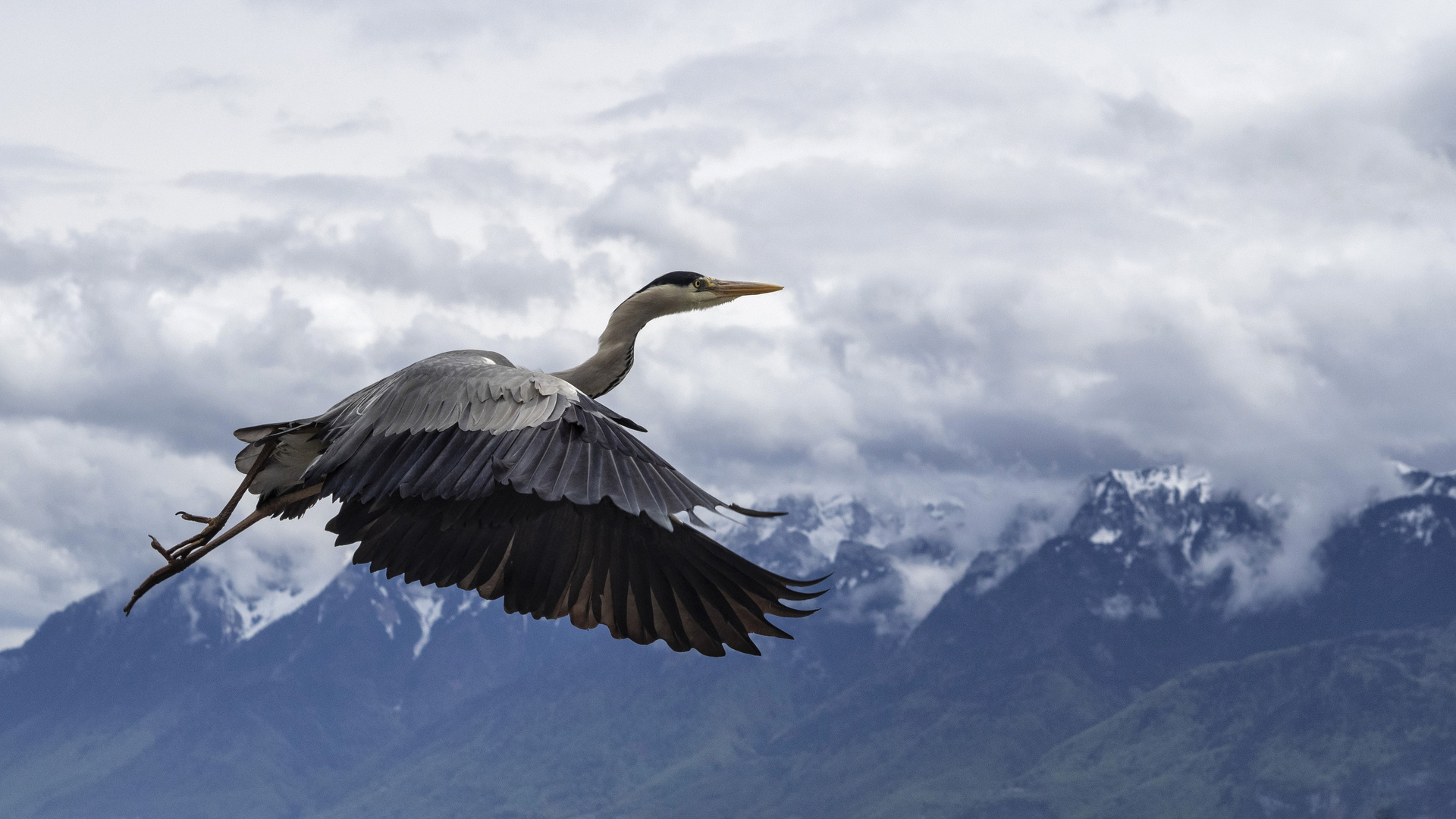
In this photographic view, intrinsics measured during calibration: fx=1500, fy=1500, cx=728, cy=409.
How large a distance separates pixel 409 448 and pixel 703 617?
216 cm

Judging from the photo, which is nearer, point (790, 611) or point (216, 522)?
point (790, 611)

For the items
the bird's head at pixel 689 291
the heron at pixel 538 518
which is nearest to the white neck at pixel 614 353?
the bird's head at pixel 689 291

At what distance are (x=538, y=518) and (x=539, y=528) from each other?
6 centimetres

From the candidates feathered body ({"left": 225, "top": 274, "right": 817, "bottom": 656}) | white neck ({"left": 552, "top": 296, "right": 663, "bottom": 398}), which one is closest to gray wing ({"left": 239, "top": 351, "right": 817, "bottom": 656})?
feathered body ({"left": 225, "top": 274, "right": 817, "bottom": 656})

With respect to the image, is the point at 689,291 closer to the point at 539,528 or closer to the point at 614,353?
the point at 614,353

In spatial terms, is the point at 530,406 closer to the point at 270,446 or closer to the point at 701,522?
the point at 701,522

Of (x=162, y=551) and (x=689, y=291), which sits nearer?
(x=162, y=551)

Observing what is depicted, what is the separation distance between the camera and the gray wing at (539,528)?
8430mm

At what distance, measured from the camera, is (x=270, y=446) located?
35.9ft

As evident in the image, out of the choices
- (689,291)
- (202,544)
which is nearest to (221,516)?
(202,544)

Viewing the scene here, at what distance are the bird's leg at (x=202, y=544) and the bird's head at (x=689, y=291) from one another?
3172 millimetres

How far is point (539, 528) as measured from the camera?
902cm

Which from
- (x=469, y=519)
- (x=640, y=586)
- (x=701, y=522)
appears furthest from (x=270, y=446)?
(x=701, y=522)

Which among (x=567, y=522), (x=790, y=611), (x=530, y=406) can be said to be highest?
(x=530, y=406)
